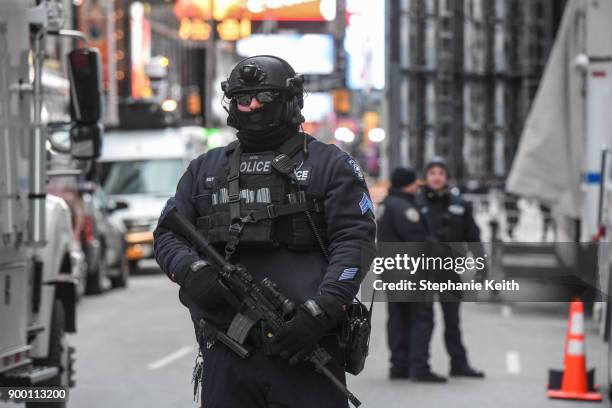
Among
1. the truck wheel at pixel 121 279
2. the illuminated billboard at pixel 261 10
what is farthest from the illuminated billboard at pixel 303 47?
the truck wheel at pixel 121 279

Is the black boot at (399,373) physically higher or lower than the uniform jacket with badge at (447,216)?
lower

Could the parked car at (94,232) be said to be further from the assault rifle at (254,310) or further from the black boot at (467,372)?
the assault rifle at (254,310)

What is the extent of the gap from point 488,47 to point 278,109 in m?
16.3

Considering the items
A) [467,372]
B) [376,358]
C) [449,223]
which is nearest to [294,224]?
[467,372]

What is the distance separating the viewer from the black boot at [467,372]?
1337 cm

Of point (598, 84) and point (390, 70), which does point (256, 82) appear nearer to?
point (598, 84)

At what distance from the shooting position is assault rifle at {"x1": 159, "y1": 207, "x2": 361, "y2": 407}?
573cm

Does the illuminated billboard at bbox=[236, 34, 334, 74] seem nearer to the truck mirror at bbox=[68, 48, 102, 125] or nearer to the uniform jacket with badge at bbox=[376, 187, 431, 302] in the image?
the uniform jacket with badge at bbox=[376, 187, 431, 302]

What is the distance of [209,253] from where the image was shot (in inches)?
232

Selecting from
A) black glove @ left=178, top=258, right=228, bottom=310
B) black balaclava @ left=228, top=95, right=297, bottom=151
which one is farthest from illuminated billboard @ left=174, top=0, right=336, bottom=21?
black glove @ left=178, top=258, right=228, bottom=310

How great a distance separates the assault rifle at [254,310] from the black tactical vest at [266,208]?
5.7 inches

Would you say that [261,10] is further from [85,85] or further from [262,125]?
[262,125]

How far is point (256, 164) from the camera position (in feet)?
19.8

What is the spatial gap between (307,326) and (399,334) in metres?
7.83
